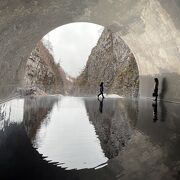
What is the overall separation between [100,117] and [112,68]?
39.8 m

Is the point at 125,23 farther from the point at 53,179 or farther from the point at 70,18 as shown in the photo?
the point at 53,179

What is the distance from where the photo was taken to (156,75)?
20.5m

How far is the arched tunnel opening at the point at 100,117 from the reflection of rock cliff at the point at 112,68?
33.0 feet

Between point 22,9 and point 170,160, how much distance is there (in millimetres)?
8337

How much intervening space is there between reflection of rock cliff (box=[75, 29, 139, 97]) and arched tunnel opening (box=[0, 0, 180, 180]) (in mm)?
10058

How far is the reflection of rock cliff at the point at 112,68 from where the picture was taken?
34750 millimetres

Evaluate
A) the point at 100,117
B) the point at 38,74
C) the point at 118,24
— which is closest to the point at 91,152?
→ the point at 100,117

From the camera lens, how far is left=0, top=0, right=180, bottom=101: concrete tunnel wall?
1250 centimetres

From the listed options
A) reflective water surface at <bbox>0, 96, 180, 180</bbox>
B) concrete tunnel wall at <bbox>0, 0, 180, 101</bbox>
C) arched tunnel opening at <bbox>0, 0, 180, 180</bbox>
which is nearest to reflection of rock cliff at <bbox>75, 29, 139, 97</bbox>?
arched tunnel opening at <bbox>0, 0, 180, 180</bbox>

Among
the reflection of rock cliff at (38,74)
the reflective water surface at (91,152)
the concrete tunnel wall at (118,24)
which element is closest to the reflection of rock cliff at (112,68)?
the reflection of rock cliff at (38,74)

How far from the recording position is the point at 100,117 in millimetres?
11258

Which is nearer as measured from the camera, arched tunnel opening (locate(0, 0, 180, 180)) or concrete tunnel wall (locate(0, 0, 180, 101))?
arched tunnel opening (locate(0, 0, 180, 180))

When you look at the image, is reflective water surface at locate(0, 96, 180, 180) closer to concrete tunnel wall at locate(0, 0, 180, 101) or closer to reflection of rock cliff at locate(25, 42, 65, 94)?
concrete tunnel wall at locate(0, 0, 180, 101)

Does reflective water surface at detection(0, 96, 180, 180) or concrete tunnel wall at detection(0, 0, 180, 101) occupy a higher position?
concrete tunnel wall at detection(0, 0, 180, 101)
